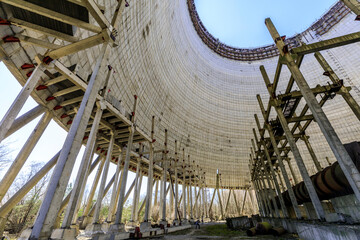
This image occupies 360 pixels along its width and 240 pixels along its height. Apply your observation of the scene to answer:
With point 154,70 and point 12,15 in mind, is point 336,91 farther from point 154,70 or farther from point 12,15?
point 154,70

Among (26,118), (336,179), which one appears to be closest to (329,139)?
(336,179)

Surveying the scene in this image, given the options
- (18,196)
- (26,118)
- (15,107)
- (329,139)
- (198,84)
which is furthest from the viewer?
(198,84)

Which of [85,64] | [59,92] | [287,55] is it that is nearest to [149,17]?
[85,64]

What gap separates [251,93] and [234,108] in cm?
506

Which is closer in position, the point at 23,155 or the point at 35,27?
the point at 35,27

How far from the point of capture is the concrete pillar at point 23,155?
8134 mm

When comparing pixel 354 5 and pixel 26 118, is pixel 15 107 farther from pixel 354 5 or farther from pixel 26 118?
pixel 354 5

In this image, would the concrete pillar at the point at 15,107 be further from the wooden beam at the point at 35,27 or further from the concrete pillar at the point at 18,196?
the concrete pillar at the point at 18,196

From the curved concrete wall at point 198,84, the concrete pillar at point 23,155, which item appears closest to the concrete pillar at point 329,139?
the curved concrete wall at point 198,84

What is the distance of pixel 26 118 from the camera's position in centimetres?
968

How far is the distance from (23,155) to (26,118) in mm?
2154

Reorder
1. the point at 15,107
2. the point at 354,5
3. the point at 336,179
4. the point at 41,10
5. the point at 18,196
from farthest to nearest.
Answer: the point at 18,196, the point at 354,5, the point at 15,107, the point at 336,179, the point at 41,10

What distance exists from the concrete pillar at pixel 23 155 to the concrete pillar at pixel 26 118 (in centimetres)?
48

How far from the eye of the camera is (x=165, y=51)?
22.8 metres
